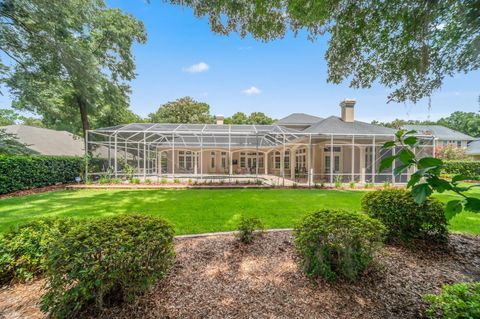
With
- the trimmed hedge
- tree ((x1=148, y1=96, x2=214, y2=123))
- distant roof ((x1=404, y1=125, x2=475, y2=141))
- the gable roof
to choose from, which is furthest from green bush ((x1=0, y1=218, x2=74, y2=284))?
distant roof ((x1=404, y1=125, x2=475, y2=141))

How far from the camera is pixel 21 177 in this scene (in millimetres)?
10055

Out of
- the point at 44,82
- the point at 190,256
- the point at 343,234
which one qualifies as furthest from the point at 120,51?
the point at 343,234

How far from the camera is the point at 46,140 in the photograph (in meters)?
20.8

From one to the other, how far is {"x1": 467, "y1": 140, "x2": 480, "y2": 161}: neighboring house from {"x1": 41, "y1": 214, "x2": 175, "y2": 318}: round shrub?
39729 mm

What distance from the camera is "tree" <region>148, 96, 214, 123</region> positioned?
38406 millimetres

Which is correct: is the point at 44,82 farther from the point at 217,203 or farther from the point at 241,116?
the point at 241,116

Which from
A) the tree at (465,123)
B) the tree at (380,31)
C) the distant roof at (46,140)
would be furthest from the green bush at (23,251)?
the tree at (465,123)

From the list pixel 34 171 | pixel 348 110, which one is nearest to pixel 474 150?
pixel 348 110

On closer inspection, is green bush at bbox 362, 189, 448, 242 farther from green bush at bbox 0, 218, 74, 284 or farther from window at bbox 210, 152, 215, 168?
window at bbox 210, 152, 215, 168

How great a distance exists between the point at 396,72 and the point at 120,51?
1821cm

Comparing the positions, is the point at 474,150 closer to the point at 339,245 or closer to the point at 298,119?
the point at 298,119

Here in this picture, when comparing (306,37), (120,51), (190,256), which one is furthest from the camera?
(120,51)

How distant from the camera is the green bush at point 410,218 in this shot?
340 cm

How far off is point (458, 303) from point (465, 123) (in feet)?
183
